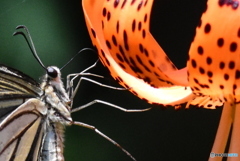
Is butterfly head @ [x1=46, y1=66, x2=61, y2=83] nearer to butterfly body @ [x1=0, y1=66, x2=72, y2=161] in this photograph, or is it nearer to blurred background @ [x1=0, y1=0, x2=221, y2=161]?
butterfly body @ [x1=0, y1=66, x2=72, y2=161]

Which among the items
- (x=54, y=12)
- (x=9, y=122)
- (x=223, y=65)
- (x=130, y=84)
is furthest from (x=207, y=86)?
(x=54, y=12)

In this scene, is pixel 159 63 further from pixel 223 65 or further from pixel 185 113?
pixel 185 113

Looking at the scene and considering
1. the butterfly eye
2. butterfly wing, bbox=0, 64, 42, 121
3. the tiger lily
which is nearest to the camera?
the tiger lily

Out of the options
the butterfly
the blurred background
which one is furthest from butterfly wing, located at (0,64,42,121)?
the blurred background

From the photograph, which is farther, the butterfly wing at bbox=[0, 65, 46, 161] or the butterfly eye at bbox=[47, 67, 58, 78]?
the butterfly eye at bbox=[47, 67, 58, 78]

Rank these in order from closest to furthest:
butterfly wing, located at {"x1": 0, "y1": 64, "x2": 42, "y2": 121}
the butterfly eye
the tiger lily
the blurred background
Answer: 1. the tiger lily
2. butterfly wing, located at {"x1": 0, "y1": 64, "x2": 42, "y2": 121}
3. the butterfly eye
4. the blurred background

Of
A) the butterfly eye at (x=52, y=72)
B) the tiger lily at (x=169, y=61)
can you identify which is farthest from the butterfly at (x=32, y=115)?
the tiger lily at (x=169, y=61)

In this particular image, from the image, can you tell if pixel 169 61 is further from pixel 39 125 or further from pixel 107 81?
pixel 107 81

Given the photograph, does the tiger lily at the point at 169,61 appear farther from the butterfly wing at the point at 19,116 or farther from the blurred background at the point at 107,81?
the blurred background at the point at 107,81
